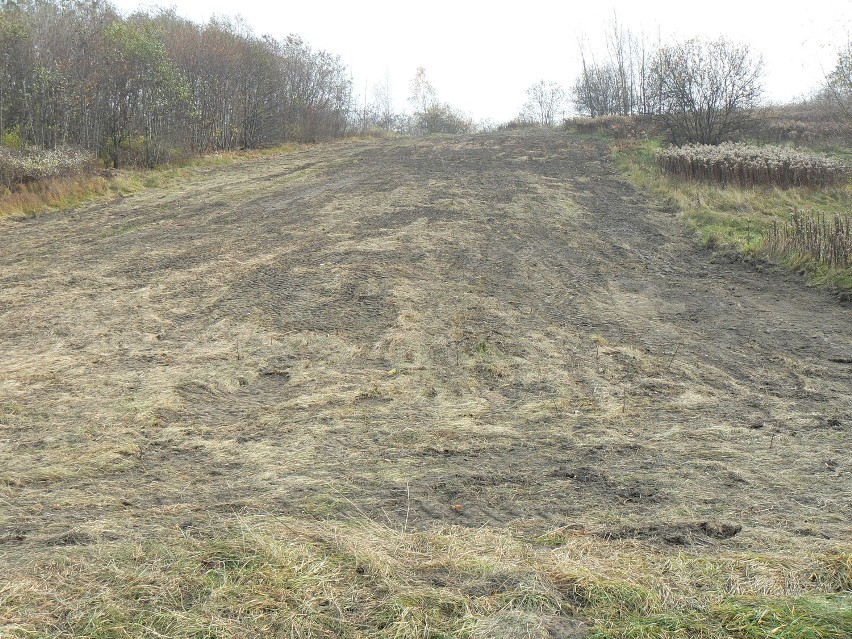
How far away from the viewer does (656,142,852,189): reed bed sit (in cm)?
1588

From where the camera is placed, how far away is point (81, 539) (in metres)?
3.53

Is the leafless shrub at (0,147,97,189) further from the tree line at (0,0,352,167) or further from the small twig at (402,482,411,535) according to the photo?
the small twig at (402,482,411,535)

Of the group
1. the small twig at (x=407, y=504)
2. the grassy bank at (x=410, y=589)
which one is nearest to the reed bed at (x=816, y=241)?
the grassy bank at (x=410, y=589)

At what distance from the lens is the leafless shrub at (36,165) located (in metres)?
15.1

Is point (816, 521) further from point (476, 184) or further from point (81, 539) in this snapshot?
point (476, 184)

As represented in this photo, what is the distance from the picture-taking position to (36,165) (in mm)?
15688

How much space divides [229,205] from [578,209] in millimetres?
7826

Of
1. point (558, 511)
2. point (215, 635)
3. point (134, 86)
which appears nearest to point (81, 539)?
point (215, 635)

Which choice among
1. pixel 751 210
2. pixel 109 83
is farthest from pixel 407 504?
pixel 109 83

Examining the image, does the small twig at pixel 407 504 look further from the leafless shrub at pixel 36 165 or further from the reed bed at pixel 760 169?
the leafless shrub at pixel 36 165

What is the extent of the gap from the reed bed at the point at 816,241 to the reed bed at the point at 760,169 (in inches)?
183

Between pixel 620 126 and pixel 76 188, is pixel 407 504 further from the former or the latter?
pixel 620 126

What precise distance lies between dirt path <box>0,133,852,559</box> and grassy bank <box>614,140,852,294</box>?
0.55 metres

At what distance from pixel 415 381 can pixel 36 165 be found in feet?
45.0
